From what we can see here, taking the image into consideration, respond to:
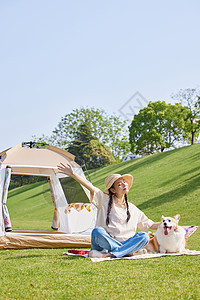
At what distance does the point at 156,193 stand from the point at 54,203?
8.85 metres

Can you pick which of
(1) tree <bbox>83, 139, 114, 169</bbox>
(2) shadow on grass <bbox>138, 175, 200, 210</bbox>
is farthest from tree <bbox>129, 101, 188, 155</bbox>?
(2) shadow on grass <bbox>138, 175, 200, 210</bbox>

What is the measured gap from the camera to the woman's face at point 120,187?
4.41 m

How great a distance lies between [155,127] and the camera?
3206 centimetres

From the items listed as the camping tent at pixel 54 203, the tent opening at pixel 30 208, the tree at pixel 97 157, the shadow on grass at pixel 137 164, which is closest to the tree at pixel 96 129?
the tree at pixel 97 157

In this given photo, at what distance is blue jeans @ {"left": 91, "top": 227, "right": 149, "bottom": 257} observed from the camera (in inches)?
161

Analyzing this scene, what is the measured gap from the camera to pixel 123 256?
4219 millimetres

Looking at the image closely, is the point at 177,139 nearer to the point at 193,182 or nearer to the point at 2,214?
the point at 193,182

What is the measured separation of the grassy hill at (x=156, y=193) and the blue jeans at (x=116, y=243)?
4.40m

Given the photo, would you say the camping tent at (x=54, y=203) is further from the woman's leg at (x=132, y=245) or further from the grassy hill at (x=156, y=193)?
the woman's leg at (x=132, y=245)

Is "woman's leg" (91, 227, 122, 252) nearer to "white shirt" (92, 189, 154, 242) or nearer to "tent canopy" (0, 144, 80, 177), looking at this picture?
"white shirt" (92, 189, 154, 242)

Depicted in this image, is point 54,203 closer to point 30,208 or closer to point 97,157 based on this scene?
point 30,208

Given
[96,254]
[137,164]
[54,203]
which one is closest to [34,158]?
[54,203]

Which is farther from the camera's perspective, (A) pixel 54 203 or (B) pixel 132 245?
(A) pixel 54 203

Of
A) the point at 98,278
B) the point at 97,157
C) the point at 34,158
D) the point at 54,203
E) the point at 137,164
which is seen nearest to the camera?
the point at 98,278
